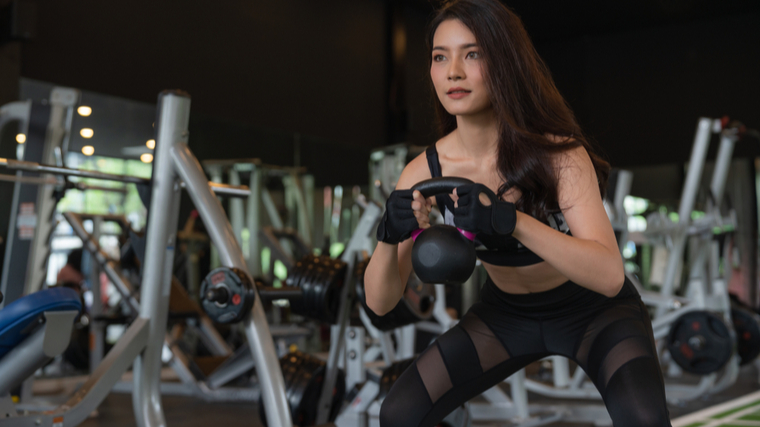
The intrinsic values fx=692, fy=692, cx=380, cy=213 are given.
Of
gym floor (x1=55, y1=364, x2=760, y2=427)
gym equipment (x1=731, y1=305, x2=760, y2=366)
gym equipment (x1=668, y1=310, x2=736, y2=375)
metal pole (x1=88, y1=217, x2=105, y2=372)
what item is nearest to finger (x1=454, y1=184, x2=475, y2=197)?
gym floor (x1=55, y1=364, x2=760, y2=427)

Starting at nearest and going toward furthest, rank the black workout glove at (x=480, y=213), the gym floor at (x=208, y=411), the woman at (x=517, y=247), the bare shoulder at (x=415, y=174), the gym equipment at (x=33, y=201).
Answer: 1. the black workout glove at (x=480, y=213)
2. the woman at (x=517, y=247)
3. the bare shoulder at (x=415, y=174)
4. the gym equipment at (x=33, y=201)
5. the gym floor at (x=208, y=411)

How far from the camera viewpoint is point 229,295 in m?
2.17

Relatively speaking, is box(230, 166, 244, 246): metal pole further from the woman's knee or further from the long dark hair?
the long dark hair

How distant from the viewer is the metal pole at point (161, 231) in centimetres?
233

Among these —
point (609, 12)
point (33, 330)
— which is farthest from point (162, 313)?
point (609, 12)

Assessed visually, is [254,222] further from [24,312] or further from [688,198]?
[24,312]

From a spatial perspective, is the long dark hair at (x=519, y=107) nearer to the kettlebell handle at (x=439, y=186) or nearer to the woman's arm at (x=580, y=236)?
the woman's arm at (x=580, y=236)

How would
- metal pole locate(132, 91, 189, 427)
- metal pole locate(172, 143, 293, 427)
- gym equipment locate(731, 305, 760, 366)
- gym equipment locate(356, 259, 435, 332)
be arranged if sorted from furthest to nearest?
gym equipment locate(731, 305, 760, 366)
gym equipment locate(356, 259, 435, 332)
metal pole locate(132, 91, 189, 427)
metal pole locate(172, 143, 293, 427)

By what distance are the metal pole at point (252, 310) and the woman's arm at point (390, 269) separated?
0.63 m

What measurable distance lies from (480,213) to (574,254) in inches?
9.7

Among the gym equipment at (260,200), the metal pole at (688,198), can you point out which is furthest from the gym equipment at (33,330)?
the gym equipment at (260,200)

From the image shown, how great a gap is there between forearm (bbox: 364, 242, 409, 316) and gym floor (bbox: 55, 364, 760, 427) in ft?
6.37

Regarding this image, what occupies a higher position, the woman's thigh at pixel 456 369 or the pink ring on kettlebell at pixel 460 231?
the pink ring on kettlebell at pixel 460 231

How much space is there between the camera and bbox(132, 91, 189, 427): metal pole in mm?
2328
